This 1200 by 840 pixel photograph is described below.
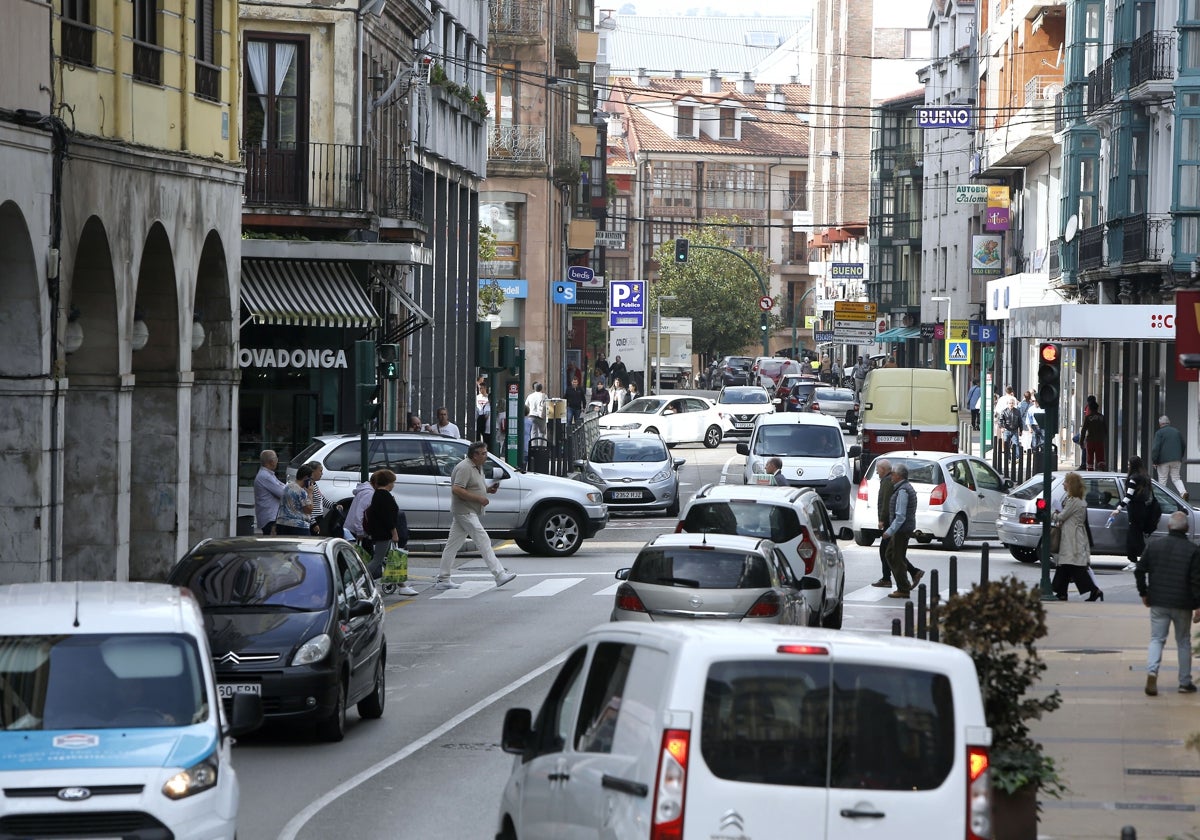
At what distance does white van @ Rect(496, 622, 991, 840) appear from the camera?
23.6 ft

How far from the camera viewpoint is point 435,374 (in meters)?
50.1

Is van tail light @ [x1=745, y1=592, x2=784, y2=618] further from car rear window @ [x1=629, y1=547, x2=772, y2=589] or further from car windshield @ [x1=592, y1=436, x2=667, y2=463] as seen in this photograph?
car windshield @ [x1=592, y1=436, x2=667, y2=463]

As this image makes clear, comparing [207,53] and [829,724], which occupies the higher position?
[207,53]

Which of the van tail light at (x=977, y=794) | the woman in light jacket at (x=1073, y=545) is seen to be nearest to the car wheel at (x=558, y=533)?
the woman in light jacket at (x=1073, y=545)

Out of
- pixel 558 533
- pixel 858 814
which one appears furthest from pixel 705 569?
pixel 558 533

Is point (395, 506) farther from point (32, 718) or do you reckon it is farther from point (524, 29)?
point (524, 29)

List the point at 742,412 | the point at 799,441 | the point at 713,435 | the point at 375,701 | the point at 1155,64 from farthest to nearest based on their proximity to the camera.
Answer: the point at 742,412
the point at 713,435
the point at 1155,64
the point at 799,441
the point at 375,701

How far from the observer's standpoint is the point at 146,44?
79.2ft

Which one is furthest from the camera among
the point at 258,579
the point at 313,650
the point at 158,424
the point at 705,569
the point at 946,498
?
the point at 946,498

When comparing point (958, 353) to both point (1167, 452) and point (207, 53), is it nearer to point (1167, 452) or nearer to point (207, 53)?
point (1167, 452)

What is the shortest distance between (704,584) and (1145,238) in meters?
28.9

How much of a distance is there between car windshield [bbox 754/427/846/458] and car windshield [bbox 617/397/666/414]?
20.7 meters

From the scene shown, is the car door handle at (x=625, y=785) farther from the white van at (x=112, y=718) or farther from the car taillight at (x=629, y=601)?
the car taillight at (x=629, y=601)

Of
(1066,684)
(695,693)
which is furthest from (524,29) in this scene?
(695,693)
